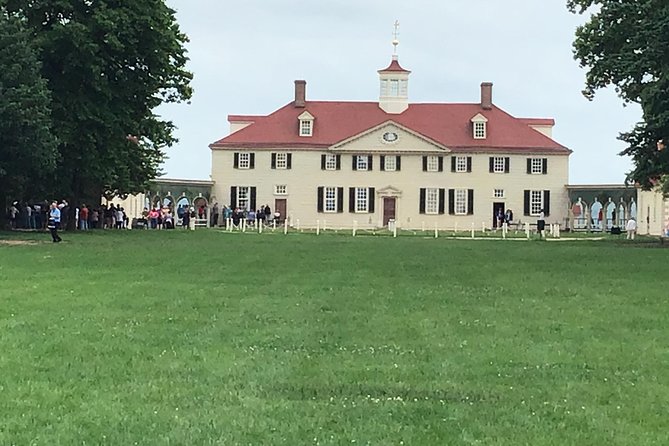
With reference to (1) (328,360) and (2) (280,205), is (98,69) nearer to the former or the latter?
(1) (328,360)

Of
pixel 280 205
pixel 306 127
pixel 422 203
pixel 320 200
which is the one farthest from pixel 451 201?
pixel 280 205

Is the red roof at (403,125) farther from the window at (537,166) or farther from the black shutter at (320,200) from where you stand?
the black shutter at (320,200)

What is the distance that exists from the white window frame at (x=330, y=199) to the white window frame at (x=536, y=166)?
1472 cm

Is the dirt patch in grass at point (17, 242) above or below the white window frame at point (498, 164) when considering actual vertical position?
below

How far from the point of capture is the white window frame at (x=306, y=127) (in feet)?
259

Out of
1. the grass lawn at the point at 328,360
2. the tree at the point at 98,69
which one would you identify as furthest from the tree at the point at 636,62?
the tree at the point at 98,69

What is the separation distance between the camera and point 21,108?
1378 inches

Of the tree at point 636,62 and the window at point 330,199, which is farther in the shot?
the window at point 330,199

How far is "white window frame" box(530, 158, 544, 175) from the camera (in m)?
78.1

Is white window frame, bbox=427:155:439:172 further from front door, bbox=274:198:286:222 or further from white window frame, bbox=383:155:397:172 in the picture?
front door, bbox=274:198:286:222

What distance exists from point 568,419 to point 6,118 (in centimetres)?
3091

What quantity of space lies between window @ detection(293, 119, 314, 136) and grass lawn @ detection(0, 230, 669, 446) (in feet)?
195

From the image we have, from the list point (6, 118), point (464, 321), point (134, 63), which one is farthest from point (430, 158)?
point (464, 321)

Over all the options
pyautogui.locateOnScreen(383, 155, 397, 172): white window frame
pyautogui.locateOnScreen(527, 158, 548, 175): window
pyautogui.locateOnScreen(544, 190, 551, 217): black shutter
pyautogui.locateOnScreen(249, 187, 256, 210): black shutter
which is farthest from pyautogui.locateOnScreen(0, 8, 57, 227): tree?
pyautogui.locateOnScreen(544, 190, 551, 217): black shutter
